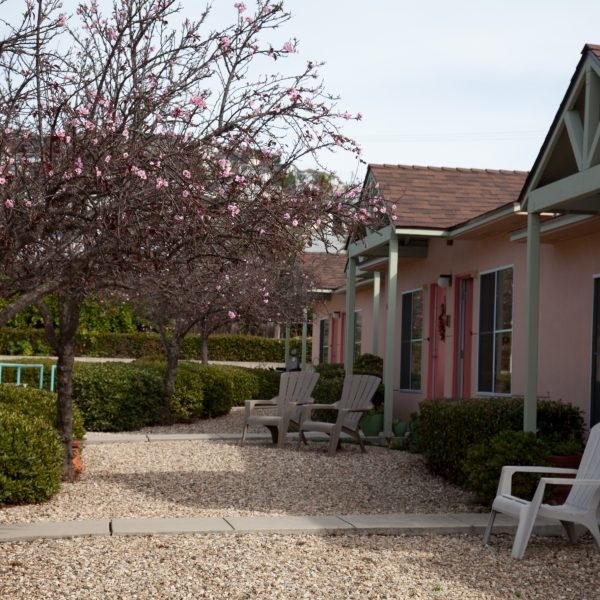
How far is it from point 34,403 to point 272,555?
195 inches

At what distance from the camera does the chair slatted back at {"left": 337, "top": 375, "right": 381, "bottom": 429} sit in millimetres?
12492

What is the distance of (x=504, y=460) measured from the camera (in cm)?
797

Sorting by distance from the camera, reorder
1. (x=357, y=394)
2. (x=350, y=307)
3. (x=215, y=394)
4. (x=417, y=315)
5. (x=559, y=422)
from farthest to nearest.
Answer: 1. (x=215, y=394)
2. (x=417, y=315)
3. (x=350, y=307)
4. (x=357, y=394)
5. (x=559, y=422)

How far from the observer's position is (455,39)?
28.1ft

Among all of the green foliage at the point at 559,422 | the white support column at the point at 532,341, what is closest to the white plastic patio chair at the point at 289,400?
the green foliage at the point at 559,422

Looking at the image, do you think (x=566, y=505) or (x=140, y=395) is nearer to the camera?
(x=566, y=505)

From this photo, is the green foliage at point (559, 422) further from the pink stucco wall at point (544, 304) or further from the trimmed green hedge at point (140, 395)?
the trimmed green hedge at point (140, 395)

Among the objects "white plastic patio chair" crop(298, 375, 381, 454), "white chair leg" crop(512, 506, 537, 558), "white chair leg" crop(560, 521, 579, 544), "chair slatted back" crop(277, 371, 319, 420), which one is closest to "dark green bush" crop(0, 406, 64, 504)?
"white chair leg" crop(512, 506, 537, 558)

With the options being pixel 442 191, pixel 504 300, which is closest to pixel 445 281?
pixel 442 191

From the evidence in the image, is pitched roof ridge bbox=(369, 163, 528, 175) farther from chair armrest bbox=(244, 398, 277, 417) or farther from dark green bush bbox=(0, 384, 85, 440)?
dark green bush bbox=(0, 384, 85, 440)

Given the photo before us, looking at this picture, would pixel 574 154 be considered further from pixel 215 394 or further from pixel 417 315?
pixel 215 394

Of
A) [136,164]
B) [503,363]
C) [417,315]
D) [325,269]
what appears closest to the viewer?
[136,164]

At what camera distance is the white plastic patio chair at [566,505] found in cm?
654

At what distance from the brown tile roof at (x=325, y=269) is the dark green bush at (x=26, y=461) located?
14.6m
